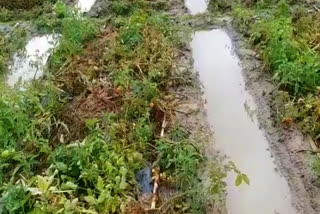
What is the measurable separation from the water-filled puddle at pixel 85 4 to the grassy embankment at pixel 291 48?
2.11 metres

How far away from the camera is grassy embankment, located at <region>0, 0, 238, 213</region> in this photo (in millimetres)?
3604

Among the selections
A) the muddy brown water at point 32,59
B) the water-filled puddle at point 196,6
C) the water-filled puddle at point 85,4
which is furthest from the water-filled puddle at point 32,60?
the water-filled puddle at point 196,6

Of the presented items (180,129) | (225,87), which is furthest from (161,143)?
(225,87)

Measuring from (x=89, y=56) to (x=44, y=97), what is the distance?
923mm

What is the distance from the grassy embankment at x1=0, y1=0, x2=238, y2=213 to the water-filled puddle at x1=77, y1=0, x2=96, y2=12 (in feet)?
3.90

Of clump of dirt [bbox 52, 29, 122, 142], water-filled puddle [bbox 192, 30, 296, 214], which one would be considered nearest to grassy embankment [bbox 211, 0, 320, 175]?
water-filled puddle [bbox 192, 30, 296, 214]

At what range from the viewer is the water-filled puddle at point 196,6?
22.5 feet

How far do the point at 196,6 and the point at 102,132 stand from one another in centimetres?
345

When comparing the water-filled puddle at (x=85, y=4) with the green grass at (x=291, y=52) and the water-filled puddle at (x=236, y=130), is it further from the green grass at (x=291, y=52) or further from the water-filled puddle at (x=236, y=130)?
the green grass at (x=291, y=52)

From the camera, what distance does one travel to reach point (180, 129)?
434 cm

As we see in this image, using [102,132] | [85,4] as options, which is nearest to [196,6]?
[85,4]

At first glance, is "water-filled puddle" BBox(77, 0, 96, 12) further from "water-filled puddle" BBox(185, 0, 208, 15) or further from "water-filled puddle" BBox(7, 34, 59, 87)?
"water-filled puddle" BBox(185, 0, 208, 15)

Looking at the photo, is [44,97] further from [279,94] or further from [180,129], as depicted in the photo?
[279,94]

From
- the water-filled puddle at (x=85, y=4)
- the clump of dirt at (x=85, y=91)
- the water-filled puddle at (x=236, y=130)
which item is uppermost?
the clump of dirt at (x=85, y=91)
